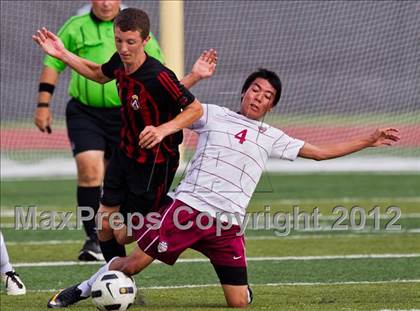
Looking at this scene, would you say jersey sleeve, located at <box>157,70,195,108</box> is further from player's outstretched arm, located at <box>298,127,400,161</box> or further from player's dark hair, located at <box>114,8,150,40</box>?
player's outstretched arm, located at <box>298,127,400,161</box>

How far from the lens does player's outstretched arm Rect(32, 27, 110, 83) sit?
6.23m

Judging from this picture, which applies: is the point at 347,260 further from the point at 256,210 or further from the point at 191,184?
the point at 256,210

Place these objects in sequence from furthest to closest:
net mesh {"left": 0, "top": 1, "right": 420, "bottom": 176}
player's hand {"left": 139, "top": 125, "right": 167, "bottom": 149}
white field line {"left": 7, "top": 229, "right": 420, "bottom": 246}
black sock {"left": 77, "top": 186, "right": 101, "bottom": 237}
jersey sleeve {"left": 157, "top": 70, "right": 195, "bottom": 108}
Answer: net mesh {"left": 0, "top": 1, "right": 420, "bottom": 176} → white field line {"left": 7, "top": 229, "right": 420, "bottom": 246} → black sock {"left": 77, "top": 186, "right": 101, "bottom": 237} → jersey sleeve {"left": 157, "top": 70, "right": 195, "bottom": 108} → player's hand {"left": 139, "top": 125, "right": 167, "bottom": 149}

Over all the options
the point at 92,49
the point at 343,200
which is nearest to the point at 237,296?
the point at 92,49

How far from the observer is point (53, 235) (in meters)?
9.80

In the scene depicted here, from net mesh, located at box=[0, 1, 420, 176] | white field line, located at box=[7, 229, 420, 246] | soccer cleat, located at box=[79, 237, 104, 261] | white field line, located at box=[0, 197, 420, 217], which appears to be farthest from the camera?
net mesh, located at box=[0, 1, 420, 176]

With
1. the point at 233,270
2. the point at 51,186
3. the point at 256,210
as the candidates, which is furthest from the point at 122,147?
the point at 51,186

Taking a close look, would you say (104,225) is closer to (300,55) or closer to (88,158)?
(88,158)

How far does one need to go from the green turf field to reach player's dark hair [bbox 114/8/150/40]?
1633mm

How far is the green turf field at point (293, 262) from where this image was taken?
249 inches

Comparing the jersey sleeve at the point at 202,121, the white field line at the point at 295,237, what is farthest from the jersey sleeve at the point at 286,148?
the white field line at the point at 295,237

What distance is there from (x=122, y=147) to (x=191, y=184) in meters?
0.47

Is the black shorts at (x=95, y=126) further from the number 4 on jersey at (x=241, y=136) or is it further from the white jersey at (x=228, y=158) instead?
the number 4 on jersey at (x=241, y=136)

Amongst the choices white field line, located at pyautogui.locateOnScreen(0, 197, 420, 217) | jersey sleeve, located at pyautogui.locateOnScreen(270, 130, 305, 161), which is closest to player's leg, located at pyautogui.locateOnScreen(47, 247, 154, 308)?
jersey sleeve, located at pyautogui.locateOnScreen(270, 130, 305, 161)
